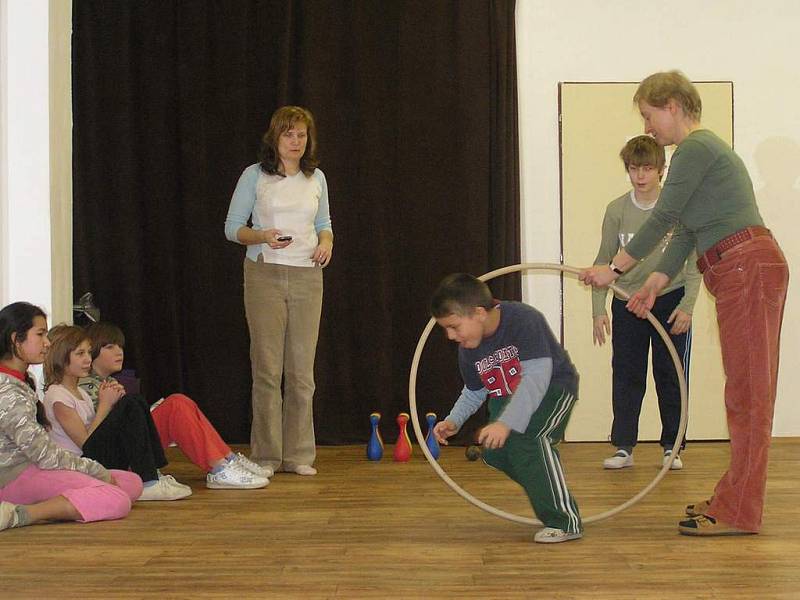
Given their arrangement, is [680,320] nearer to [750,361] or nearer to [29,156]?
[750,361]

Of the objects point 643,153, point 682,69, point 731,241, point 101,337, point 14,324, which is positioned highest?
point 682,69

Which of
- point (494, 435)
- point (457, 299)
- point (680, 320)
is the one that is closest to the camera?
point (494, 435)

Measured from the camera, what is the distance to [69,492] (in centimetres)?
328

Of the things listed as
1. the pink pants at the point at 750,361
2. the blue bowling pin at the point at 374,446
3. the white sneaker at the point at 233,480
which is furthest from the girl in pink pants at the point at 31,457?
the pink pants at the point at 750,361

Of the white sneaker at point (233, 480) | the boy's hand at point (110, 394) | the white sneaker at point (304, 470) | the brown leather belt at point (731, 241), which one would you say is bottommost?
the white sneaker at point (304, 470)

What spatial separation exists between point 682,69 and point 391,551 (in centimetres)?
378

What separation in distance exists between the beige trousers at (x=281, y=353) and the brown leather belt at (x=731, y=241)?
2.01 meters

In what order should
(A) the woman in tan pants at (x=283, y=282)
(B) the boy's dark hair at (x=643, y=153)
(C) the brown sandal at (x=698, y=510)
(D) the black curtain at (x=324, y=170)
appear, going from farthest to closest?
(D) the black curtain at (x=324, y=170) → (A) the woman in tan pants at (x=283, y=282) → (B) the boy's dark hair at (x=643, y=153) → (C) the brown sandal at (x=698, y=510)

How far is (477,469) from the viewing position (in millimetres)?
4590

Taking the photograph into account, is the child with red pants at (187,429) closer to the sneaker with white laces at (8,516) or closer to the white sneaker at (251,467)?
the white sneaker at (251,467)

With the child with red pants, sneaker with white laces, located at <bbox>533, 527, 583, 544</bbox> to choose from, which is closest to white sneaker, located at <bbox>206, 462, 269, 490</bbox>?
the child with red pants

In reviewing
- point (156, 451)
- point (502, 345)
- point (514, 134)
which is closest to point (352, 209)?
point (514, 134)

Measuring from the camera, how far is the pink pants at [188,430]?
13.2ft

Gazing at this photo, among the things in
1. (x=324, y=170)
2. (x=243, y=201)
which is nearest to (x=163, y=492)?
(x=243, y=201)
